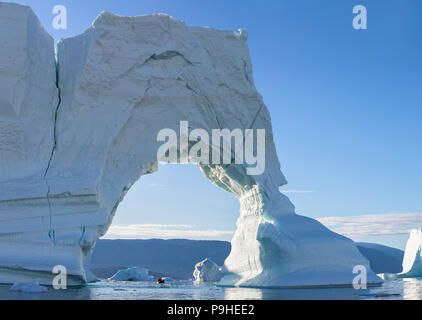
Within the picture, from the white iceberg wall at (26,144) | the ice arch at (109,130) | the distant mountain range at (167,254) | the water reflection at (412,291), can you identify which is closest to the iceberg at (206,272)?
the ice arch at (109,130)

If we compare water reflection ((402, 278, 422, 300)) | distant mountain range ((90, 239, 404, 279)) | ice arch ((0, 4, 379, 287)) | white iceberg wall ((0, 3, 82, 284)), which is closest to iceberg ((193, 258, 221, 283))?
ice arch ((0, 4, 379, 287))

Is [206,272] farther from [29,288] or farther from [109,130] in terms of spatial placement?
[29,288]

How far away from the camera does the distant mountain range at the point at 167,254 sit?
183 ft

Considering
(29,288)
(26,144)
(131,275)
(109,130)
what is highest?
(109,130)

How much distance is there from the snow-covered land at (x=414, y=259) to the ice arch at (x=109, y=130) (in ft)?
40.9

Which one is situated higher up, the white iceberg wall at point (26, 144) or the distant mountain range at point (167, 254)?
the white iceberg wall at point (26, 144)

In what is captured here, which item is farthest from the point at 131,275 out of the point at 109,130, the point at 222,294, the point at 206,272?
the point at 222,294

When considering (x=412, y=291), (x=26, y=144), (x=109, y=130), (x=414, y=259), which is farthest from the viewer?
(x=414, y=259)

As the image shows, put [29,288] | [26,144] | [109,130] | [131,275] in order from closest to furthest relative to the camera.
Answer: [29,288], [26,144], [109,130], [131,275]

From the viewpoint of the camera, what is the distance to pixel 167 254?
60156 millimetres

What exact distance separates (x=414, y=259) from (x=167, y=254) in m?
38.8

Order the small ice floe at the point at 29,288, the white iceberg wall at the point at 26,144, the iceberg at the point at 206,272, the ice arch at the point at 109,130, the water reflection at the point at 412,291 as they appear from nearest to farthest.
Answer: the water reflection at the point at 412,291 → the small ice floe at the point at 29,288 → the white iceberg wall at the point at 26,144 → the ice arch at the point at 109,130 → the iceberg at the point at 206,272

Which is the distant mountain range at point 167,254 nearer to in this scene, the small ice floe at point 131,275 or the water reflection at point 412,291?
the small ice floe at point 131,275

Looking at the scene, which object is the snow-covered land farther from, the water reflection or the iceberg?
the water reflection
